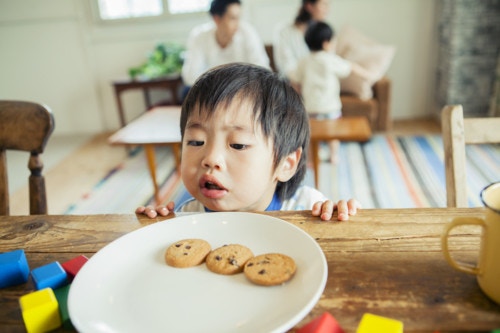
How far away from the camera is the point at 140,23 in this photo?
14.3 ft

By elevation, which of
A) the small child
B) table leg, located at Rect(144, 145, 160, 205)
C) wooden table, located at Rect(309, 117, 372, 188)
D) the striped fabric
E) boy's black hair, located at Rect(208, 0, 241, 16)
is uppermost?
boy's black hair, located at Rect(208, 0, 241, 16)

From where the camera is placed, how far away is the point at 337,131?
7.95ft

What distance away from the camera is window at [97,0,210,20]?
170 inches

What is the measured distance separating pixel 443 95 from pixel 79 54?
4.00 meters

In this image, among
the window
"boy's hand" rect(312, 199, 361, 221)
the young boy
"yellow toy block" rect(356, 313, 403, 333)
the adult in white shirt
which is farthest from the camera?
the window

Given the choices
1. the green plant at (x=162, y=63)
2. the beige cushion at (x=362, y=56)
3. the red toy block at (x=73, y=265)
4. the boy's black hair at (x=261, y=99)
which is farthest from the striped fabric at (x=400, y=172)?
the red toy block at (x=73, y=265)

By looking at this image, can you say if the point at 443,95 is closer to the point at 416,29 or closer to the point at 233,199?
the point at 416,29

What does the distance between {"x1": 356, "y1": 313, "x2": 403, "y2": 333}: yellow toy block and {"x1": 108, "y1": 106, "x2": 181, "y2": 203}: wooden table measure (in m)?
1.99

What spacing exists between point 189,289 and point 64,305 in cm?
16

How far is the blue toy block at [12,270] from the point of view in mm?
555

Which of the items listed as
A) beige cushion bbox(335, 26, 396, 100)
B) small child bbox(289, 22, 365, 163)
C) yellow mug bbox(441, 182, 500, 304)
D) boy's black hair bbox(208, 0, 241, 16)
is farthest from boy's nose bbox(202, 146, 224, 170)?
beige cushion bbox(335, 26, 396, 100)

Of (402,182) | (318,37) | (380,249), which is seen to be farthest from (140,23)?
(380,249)

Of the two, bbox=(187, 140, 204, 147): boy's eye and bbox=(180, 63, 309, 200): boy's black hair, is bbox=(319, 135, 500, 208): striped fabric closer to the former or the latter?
bbox=(180, 63, 309, 200): boy's black hair

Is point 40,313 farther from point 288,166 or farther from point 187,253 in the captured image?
point 288,166
